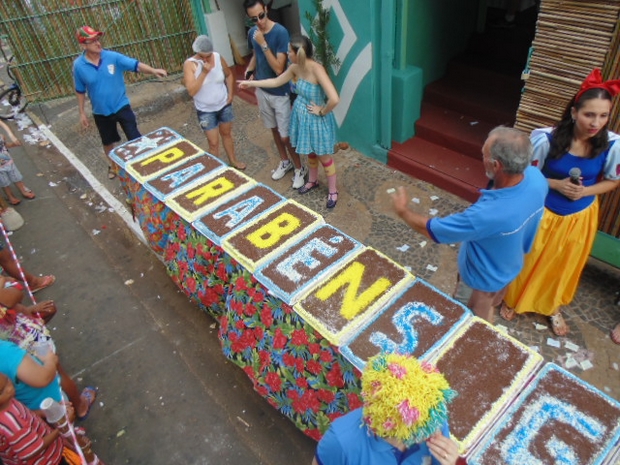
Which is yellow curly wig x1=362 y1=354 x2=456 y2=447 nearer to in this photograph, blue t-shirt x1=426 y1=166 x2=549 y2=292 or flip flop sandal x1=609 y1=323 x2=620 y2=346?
blue t-shirt x1=426 y1=166 x2=549 y2=292

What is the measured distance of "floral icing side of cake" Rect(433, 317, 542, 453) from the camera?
2.07 m

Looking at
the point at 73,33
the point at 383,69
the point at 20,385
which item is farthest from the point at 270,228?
the point at 73,33

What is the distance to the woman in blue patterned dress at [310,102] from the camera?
4477 millimetres

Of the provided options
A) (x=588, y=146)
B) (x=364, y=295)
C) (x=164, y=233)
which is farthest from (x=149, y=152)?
(x=588, y=146)

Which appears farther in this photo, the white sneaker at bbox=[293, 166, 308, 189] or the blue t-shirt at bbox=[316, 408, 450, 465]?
the white sneaker at bbox=[293, 166, 308, 189]

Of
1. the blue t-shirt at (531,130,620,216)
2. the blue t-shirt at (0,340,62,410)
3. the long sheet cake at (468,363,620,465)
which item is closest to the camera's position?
the long sheet cake at (468,363,620,465)

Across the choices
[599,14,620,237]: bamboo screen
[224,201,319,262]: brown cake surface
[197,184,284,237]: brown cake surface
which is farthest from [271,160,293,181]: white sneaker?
[599,14,620,237]: bamboo screen

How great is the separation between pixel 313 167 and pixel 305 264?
2.64 meters

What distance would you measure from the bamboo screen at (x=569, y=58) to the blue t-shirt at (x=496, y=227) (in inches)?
60.2

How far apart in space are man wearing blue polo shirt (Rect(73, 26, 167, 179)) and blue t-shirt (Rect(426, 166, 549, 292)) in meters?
4.41

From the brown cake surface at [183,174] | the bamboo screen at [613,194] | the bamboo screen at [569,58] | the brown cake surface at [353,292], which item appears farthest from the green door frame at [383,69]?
the brown cake surface at [353,292]

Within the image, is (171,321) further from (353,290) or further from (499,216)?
(499,216)

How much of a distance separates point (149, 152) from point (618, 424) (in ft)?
14.2

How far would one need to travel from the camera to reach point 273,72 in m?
5.42
